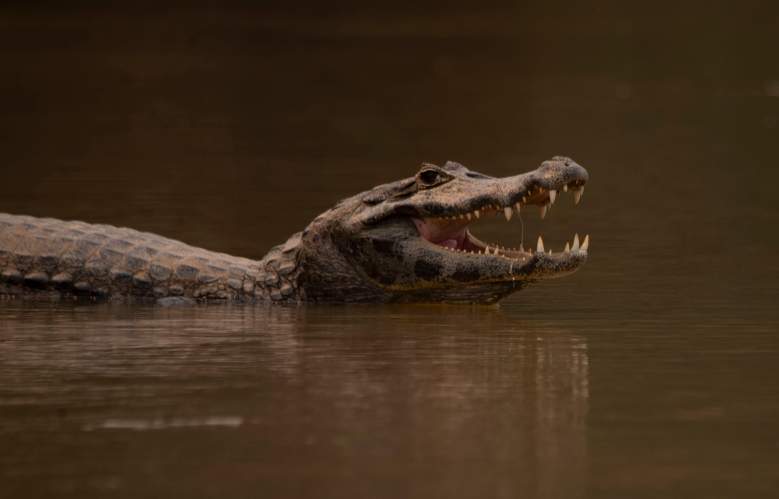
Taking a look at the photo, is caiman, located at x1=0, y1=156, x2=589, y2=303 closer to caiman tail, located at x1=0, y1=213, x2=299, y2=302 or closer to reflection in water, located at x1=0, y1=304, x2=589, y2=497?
caiman tail, located at x1=0, y1=213, x2=299, y2=302

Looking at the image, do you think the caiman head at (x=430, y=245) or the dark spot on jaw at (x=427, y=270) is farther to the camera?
the dark spot on jaw at (x=427, y=270)

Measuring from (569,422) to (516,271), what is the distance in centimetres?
279

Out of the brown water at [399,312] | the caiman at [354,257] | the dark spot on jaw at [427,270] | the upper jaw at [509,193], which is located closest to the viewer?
the brown water at [399,312]

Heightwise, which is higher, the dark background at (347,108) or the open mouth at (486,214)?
the dark background at (347,108)

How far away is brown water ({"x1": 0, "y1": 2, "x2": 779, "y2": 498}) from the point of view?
18.9 ft

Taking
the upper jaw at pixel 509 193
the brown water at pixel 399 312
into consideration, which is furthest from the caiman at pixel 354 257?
the brown water at pixel 399 312

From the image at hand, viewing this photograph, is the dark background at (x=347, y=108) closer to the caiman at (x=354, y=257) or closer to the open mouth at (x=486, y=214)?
the caiman at (x=354, y=257)

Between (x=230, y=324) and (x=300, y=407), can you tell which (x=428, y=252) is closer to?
(x=230, y=324)

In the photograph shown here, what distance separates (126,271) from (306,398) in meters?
3.03

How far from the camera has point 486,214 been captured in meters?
9.27

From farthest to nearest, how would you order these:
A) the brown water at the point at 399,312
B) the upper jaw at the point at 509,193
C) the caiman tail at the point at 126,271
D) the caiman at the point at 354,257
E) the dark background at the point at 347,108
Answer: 1. the dark background at the point at 347,108
2. the caiman tail at the point at 126,271
3. the caiman at the point at 354,257
4. the upper jaw at the point at 509,193
5. the brown water at the point at 399,312

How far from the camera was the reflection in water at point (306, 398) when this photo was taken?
562cm

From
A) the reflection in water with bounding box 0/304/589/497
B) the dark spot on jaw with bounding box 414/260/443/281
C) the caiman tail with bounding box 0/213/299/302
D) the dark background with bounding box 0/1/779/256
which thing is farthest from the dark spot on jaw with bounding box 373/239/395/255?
the dark background with bounding box 0/1/779/256

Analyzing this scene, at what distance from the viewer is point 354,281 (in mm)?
9398
